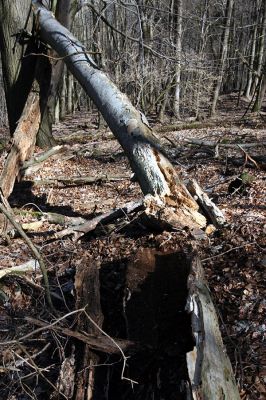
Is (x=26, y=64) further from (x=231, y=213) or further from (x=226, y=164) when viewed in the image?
(x=231, y=213)

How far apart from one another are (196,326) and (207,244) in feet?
5.37

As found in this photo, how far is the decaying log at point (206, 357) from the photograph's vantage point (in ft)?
7.73

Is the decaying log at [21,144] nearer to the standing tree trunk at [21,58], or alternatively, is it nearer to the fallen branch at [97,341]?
the standing tree trunk at [21,58]

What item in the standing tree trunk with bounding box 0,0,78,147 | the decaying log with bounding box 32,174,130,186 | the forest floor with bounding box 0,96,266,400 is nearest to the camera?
the forest floor with bounding box 0,96,266,400

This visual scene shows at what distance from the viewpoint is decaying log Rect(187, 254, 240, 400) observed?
2.36m

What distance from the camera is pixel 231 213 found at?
5273 millimetres

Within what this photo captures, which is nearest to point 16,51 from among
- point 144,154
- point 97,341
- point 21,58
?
point 21,58

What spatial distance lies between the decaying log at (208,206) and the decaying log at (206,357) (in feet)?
5.45

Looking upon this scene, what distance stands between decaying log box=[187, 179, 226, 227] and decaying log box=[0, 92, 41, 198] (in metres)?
2.84

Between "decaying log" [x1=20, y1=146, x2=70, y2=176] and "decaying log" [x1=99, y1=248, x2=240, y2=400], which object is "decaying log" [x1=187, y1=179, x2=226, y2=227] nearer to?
"decaying log" [x1=99, y1=248, x2=240, y2=400]

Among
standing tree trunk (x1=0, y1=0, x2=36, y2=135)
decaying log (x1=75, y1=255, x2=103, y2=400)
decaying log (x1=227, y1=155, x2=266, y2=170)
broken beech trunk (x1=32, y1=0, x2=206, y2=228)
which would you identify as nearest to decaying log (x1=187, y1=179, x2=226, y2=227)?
broken beech trunk (x1=32, y1=0, x2=206, y2=228)

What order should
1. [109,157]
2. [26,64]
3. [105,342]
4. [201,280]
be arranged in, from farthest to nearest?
[109,157], [26,64], [201,280], [105,342]

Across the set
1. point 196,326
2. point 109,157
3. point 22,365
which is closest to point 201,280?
point 196,326

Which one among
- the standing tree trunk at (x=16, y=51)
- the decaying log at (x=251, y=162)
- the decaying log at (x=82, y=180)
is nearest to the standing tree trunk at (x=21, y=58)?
the standing tree trunk at (x=16, y=51)
